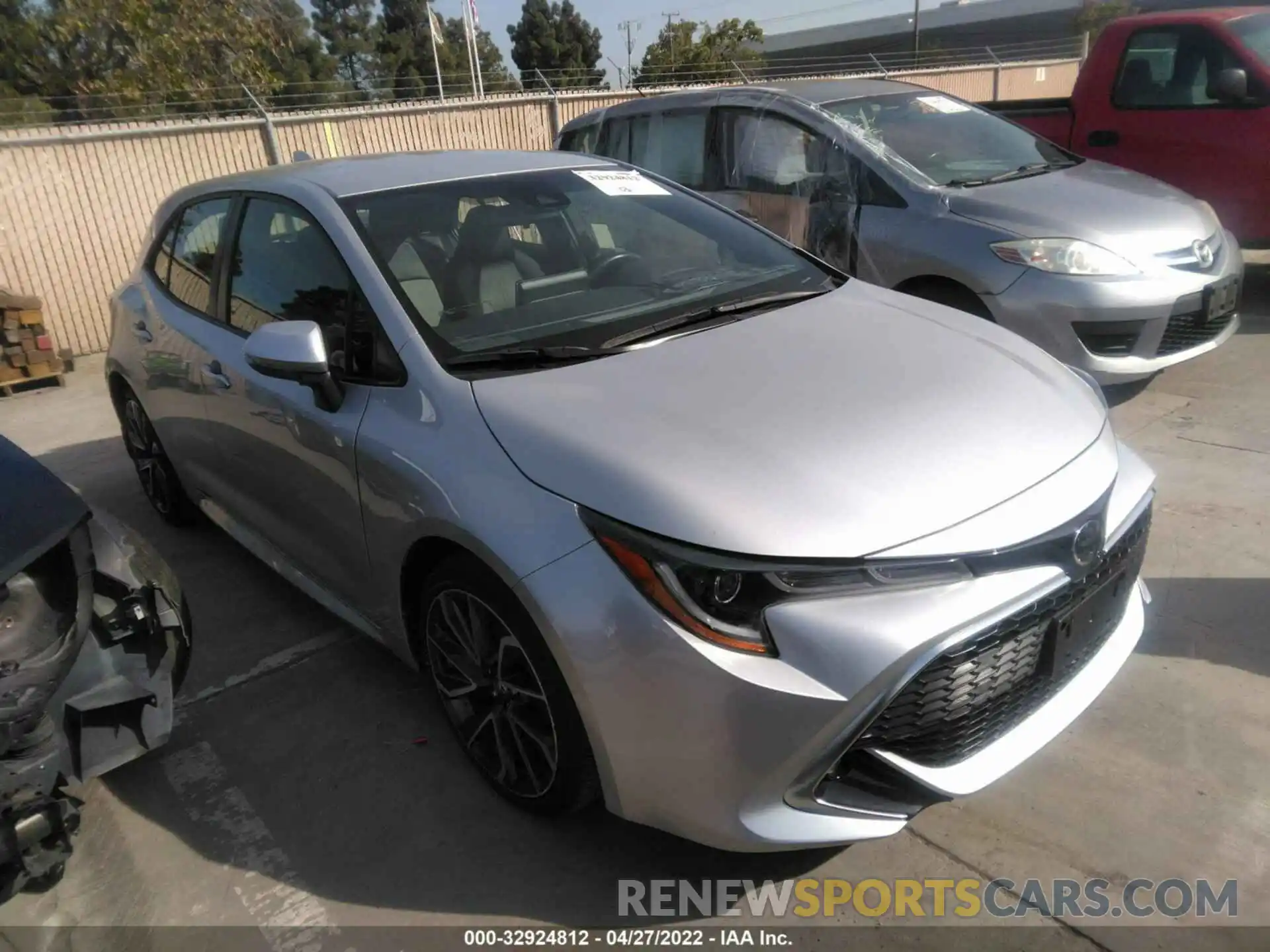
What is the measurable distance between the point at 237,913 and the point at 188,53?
2127 cm

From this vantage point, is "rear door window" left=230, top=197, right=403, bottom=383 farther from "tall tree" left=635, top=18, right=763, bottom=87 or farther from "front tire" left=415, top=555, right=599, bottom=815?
"tall tree" left=635, top=18, right=763, bottom=87

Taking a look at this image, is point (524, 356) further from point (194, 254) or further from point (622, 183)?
point (194, 254)

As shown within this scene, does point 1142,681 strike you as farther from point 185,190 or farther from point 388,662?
point 185,190

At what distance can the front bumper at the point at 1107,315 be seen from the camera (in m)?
4.40

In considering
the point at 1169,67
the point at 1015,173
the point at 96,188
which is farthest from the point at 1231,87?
the point at 96,188

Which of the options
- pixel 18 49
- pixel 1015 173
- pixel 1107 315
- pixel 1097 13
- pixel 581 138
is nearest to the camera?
pixel 1107 315

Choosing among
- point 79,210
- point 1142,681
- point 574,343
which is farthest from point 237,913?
point 79,210

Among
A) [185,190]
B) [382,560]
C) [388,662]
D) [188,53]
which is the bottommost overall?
[388,662]

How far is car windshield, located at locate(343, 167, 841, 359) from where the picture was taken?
8.79 ft

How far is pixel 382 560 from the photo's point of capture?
2.64 m

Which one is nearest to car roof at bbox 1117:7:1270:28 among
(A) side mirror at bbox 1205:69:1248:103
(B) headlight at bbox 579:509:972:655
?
(A) side mirror at bbox 1205:69:1248:103

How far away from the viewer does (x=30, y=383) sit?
762cm

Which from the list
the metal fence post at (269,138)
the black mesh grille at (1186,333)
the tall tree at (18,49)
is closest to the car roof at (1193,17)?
the black mesh grille at (1186,333)

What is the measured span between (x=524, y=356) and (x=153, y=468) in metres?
2.81
